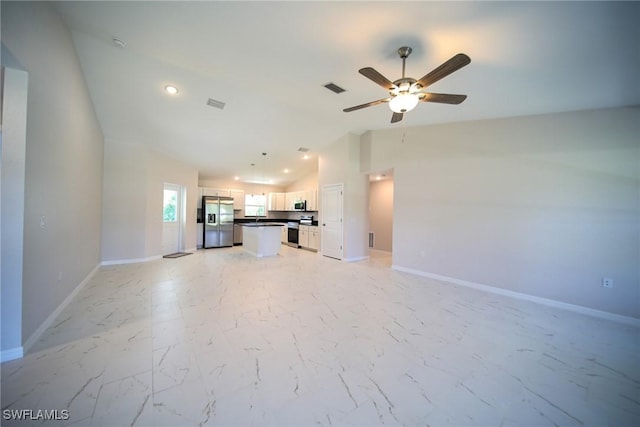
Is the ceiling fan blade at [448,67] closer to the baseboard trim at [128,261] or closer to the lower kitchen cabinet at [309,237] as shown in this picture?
the lower kitchen cabinet at [309,237]

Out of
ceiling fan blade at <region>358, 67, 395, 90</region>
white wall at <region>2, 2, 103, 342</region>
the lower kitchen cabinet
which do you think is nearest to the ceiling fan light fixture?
ceiling fan blade at <region>358, 67, 395, 90</region>

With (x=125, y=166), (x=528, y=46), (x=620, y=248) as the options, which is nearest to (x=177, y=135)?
(x=125, y=166)

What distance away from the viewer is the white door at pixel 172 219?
6.52m

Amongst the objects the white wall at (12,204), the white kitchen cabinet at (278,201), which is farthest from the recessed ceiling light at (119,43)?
the white kitchen cabinet at (278,201)

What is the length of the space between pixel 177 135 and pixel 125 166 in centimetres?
135

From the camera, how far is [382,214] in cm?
772

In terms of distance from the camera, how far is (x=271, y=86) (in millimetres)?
3584

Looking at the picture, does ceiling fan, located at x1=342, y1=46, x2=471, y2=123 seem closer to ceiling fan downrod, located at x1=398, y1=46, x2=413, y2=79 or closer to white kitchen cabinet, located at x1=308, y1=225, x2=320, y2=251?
ceiling fan downrod, located at x1=398, y1=46, x2=413, y2=79

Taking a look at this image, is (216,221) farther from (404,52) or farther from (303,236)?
(404,52)

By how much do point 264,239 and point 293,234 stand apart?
2135 mm

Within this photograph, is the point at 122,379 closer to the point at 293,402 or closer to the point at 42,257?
the point at 293,402

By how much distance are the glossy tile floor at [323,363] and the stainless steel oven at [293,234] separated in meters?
4.89

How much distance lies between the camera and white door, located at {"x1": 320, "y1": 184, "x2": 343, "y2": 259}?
20.3ft

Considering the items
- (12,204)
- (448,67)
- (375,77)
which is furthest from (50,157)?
(448,67)
